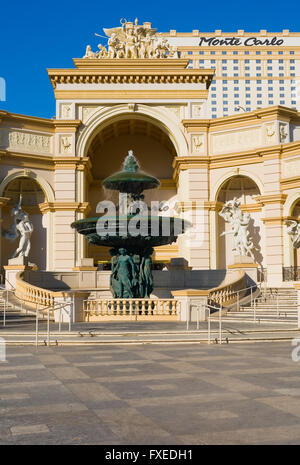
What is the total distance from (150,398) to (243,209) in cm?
2873

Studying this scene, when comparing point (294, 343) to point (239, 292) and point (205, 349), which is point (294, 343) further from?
point (239, 292)

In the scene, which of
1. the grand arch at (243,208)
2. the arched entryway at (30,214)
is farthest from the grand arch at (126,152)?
the grand arch at (243,208)

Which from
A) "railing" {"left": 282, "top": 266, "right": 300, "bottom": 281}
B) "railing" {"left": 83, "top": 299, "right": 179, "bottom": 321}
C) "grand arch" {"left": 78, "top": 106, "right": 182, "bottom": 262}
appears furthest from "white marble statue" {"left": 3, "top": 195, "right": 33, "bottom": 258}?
"railing" {"left": 282, "top": 266, "right": 300, "bottom": 281}

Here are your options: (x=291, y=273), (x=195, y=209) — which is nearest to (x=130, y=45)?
(x=195, y=209)

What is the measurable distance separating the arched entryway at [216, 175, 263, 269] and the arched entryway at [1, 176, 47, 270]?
1114cm

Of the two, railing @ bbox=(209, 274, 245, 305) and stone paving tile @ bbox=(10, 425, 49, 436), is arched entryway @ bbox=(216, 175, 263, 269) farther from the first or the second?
stone paving tile @ bbox=(10, 425, 49, 436)

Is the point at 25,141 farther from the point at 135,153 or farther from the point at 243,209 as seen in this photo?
the point at 243,209

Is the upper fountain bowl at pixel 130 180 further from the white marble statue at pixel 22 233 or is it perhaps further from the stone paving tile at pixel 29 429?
the stone paving tile at pixel 29 429

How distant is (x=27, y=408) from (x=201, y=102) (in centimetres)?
3104

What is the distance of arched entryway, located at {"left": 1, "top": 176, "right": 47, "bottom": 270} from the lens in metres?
33.1

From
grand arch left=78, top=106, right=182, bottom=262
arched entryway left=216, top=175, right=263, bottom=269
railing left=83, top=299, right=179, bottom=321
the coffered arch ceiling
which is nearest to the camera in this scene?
railing left=83, top=299, right=179, bottom=321

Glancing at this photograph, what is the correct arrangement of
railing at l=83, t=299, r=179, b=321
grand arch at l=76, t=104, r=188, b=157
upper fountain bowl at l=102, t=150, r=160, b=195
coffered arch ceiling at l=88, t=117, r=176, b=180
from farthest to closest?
1. coffered arch ceiling at l=88, t=117, r=176, b=180
2. grand arch at l=76, t=104, r=188, b=157
3. upper fountain bowl at l=102, t=150, r=160, b=195
4. railing at l=83, t=299, r=179, b=321

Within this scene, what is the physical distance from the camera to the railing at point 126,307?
17.2 metres

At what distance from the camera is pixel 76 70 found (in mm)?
33875
